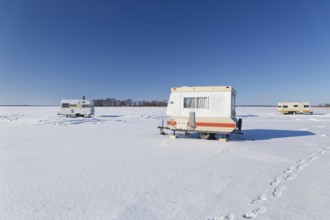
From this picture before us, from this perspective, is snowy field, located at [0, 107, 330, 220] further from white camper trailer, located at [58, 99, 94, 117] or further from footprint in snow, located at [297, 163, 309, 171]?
white camper trailer, located at [58, 99, 94, 117]

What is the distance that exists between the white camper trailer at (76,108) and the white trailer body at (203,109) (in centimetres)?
2006

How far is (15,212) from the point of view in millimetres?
3383

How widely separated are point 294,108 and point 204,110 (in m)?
34.3

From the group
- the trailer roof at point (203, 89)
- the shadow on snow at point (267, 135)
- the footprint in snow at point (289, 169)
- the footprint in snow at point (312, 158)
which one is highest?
A: the trailer roof at point (203, 89)

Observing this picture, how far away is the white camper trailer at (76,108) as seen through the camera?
1133 inches

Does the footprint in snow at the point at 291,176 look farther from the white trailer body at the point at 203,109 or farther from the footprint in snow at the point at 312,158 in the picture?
the white trailer body at the point at 203,109

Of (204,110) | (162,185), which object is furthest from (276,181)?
(204,110)

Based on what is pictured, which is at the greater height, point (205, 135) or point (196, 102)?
point (196, 102)

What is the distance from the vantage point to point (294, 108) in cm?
3841

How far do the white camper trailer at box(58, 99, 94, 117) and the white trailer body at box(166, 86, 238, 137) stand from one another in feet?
65.8

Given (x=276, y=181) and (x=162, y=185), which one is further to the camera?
(x=276, y=181)

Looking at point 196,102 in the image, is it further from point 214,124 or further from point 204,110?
point 214,124

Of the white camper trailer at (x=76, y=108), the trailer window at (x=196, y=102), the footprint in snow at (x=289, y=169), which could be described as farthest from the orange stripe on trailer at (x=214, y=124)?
the white camper trailer at (x=76, y=108)

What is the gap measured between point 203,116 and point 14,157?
7.84m
